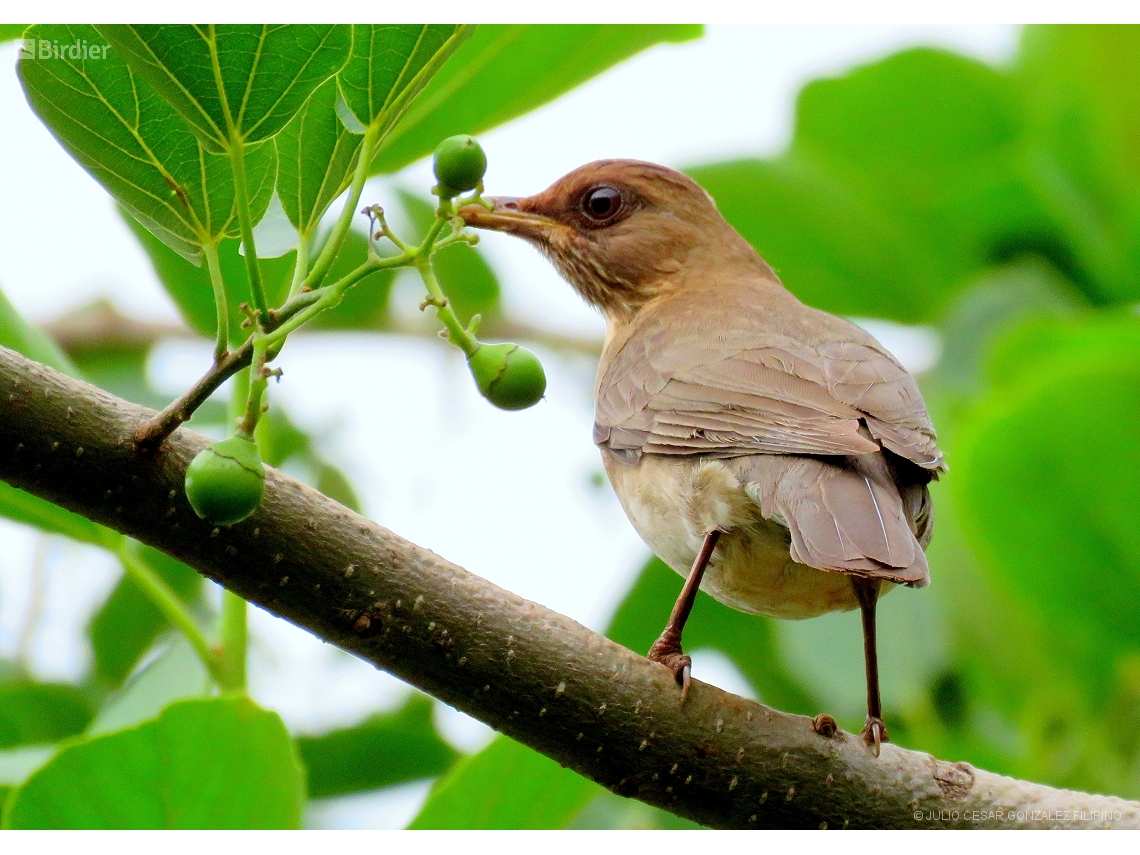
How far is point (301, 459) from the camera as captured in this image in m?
4.59

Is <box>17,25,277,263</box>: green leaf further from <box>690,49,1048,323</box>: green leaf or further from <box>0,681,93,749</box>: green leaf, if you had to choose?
<box>690,49,1048,323</box>: green leaf

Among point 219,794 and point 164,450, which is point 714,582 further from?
point 164,450

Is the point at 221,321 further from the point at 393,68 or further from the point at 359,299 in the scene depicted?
the point at 359,299

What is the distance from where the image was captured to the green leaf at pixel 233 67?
2.00m

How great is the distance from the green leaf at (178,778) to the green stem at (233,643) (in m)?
0.31

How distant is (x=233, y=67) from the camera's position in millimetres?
2039

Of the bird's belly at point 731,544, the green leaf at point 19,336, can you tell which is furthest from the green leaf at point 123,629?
the bird's belly at point 731,544

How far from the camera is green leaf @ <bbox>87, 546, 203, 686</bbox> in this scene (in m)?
4.06

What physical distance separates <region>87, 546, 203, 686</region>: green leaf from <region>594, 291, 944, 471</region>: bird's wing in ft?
4.86

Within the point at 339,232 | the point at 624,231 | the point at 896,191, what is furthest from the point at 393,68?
the point at 896,191

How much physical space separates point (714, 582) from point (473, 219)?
4.99 feet

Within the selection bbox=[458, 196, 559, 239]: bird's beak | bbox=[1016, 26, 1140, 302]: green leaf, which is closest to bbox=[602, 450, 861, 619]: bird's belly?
bbox=[458, 196, 559, 239]: bird's beak

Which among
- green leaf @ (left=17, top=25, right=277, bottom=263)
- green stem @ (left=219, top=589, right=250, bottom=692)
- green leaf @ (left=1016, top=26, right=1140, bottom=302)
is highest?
green leaf @ (left=1016, top=26, right=1140, bottom=302)

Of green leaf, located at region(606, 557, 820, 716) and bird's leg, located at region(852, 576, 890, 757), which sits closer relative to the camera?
bird's leg, located at region(852, 576, 890, 757)
